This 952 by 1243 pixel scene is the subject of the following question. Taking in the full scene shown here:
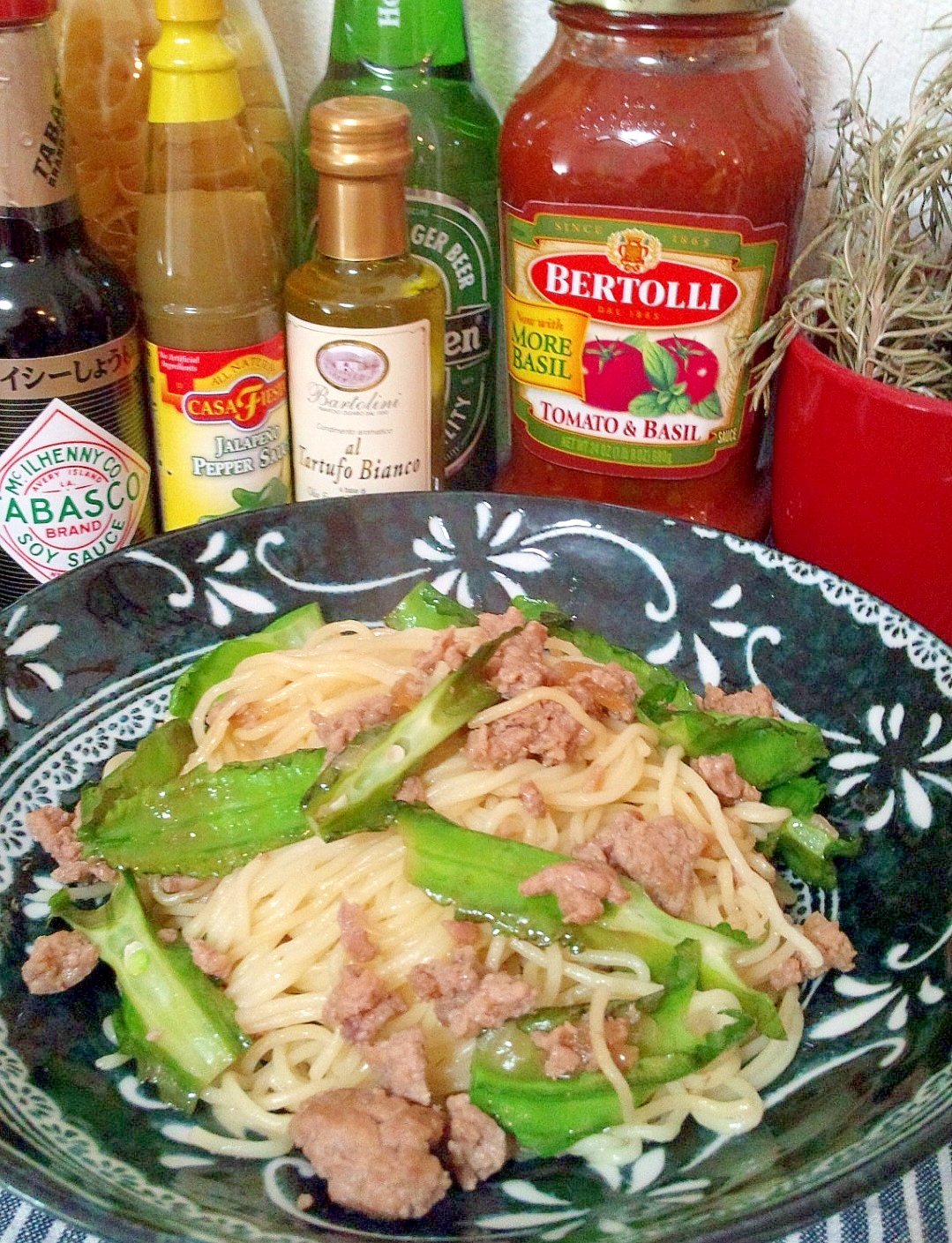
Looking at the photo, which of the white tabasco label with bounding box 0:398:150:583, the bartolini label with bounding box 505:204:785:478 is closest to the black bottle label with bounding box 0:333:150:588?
the white tabasco label with bounding box 0:398:150:583

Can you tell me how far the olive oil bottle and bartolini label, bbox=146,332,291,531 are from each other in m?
0.03

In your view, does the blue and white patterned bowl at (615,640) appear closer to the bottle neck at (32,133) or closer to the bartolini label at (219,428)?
the bartolini label at (219,428)

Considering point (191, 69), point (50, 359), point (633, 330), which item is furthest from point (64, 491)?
point (633, 330)

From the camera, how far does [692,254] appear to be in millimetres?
1417

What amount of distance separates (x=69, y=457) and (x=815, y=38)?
1151mm

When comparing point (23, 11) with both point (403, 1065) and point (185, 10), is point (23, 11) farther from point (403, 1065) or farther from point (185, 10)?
point (403, 1065)

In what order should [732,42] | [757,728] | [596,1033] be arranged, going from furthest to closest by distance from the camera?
[732,42] → [757,728] → [596,1033]

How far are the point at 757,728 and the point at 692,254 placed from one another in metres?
0.59

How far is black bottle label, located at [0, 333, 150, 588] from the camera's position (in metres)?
1.43

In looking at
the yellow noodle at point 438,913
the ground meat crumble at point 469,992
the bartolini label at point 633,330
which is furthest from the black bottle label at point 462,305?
the ground meat crumble at point 469,992

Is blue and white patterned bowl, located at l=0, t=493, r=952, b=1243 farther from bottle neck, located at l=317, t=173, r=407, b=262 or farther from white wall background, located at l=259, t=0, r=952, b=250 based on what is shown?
white wall background, located at l=259, t=0, r=952, b=250

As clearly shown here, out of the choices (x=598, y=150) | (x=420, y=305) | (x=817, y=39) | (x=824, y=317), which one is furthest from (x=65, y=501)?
(x=817, y=39)

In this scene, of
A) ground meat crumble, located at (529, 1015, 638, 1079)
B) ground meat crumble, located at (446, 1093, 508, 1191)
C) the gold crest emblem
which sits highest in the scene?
the gold crest emblem

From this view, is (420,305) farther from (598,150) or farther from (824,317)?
(824,317)
